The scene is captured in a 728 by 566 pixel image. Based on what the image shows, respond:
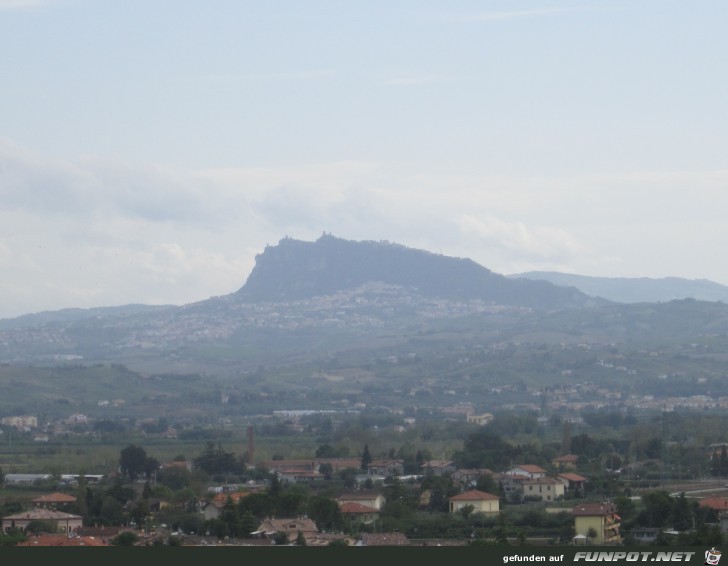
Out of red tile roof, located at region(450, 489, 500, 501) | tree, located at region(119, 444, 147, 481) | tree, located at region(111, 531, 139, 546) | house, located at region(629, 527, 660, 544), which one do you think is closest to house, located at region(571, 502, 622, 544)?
house, located at region(629, 527, 660, 544)

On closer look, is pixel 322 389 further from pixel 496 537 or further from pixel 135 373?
pixel 496 537

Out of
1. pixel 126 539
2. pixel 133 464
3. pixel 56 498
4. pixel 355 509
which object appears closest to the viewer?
pixel 126 539

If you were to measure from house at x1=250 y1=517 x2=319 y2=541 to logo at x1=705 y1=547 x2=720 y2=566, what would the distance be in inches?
795

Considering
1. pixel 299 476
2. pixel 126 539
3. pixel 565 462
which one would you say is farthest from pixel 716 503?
pixel 299 476

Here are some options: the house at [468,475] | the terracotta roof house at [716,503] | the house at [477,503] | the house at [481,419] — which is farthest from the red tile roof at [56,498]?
the house at [481,419]

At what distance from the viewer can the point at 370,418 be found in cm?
12788

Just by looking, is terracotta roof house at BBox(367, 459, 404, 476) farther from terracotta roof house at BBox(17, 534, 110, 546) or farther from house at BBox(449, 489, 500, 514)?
terracotta roof house at BBox(17, 534, 110, 546)

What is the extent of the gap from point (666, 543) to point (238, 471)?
128ft

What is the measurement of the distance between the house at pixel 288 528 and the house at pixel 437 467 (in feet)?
69.9

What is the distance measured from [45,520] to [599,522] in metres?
16.1

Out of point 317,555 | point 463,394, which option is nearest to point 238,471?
point 317,555

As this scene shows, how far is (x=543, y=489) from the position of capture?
211 ft

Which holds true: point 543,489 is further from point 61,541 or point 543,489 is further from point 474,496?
point 61,541

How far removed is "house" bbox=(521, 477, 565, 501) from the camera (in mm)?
63094
